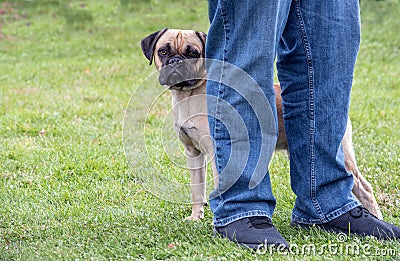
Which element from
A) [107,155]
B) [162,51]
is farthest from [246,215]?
[107,155]

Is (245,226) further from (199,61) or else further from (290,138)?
(199,61)

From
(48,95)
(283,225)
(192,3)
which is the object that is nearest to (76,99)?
(48,95)

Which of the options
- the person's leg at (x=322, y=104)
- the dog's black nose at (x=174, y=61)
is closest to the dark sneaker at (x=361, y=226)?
the person's leg at (x=322, y=104)

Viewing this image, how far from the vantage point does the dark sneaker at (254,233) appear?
10.1ft

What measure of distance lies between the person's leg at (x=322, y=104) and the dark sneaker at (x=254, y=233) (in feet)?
1.13

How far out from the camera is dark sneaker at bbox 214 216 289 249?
3.06 meters

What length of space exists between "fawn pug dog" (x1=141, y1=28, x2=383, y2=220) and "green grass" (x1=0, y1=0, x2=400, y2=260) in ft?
0.66

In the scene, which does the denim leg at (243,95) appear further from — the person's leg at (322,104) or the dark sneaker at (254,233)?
the person's leg at (322,104)

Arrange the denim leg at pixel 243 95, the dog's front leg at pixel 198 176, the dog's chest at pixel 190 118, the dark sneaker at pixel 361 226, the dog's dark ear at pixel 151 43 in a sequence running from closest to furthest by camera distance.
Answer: the denim leg at pixel 243 95, the dark sneaker at pixel 361 226, the dog's chest at pixel 190 118, the dog's front leg at pixel 198 176, the dog's dark ear at pixel 151 43

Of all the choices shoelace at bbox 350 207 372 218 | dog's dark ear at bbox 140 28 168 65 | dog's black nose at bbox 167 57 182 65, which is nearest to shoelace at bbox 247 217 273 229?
shoelace at bbox 350 207 372 218

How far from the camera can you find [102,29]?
44.7ft

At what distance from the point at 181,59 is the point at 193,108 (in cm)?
34

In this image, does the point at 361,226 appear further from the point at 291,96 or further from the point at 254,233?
the point at 291,96

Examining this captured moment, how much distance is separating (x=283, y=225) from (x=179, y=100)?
3.64 feet
